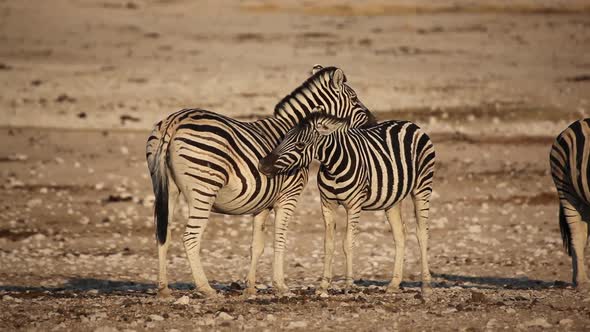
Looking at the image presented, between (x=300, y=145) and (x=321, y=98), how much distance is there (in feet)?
4.84

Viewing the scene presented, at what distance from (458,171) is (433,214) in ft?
10.8

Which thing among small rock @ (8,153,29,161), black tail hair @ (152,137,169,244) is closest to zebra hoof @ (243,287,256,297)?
black tail hair @ (152,137,169,244)

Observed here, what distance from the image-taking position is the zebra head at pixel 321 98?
40.5 ft

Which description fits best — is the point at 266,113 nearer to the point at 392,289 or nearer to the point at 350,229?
the point at 392,289

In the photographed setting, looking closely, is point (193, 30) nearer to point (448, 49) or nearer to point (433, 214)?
point (448, 49)

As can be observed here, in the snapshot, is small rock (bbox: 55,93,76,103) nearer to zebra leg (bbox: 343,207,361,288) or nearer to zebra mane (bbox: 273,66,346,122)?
zebra mane (bbox: 273,66,346,122)

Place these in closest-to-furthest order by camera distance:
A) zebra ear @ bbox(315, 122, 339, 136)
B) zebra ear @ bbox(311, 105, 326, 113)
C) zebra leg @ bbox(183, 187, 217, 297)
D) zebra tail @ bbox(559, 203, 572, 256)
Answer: zebra leg @ bbox(183, 187, 217, 297) → zebra ear @ bbox(315, 122, 339, 136) → zebra ear @ bbox(311, 105, 326, 113) → zebra tail @ bbox(559, 203, 572, 256)

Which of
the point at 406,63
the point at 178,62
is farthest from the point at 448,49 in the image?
the point at 178,62

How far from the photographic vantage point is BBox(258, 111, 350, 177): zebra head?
1102 cm

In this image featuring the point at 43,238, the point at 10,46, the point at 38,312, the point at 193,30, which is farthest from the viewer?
the point at 193,30

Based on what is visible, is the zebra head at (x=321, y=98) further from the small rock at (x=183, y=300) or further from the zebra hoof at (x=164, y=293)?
the small rock at (x=183, y=300)

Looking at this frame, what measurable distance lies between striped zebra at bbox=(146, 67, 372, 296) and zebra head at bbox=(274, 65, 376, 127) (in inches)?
22.1

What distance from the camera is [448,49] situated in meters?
34.9

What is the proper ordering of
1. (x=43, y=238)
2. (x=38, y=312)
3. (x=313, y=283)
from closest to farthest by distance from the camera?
(x=38, y=312) → (x=313, y=283) → (x=43, y=238)
